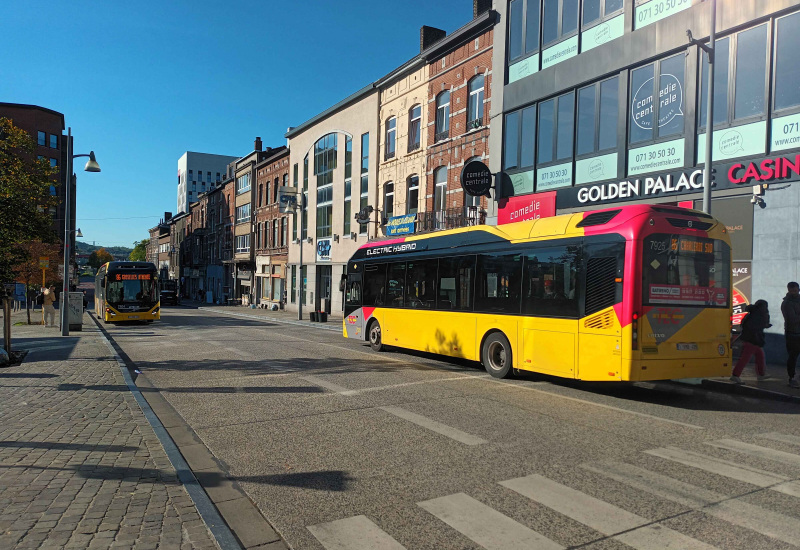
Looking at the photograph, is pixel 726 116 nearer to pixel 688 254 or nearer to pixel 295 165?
pixel 688 254

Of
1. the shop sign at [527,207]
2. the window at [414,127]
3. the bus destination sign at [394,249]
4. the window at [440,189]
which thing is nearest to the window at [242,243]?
the window at [414,127]

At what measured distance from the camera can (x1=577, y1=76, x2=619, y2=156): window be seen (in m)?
17.5

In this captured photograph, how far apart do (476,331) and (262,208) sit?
42431 millimetres

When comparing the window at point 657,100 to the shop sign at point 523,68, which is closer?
the window at point 657,100

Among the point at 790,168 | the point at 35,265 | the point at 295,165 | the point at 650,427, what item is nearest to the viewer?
the point at 650,427

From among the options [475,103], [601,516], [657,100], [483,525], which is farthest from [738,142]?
[483,525]

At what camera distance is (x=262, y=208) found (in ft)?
170

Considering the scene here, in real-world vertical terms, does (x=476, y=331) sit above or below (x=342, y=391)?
above

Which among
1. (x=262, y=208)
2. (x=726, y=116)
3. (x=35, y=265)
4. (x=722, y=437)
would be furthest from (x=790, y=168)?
(x=262, y=208)

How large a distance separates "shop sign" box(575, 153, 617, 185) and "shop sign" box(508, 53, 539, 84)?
4366 millimetres

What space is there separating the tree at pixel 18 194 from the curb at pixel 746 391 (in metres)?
13.6

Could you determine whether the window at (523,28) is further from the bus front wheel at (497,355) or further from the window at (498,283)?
the bus front wheel at (497,355)

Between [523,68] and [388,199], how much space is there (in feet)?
39.1

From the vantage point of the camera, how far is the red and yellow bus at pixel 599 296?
8.82 m
